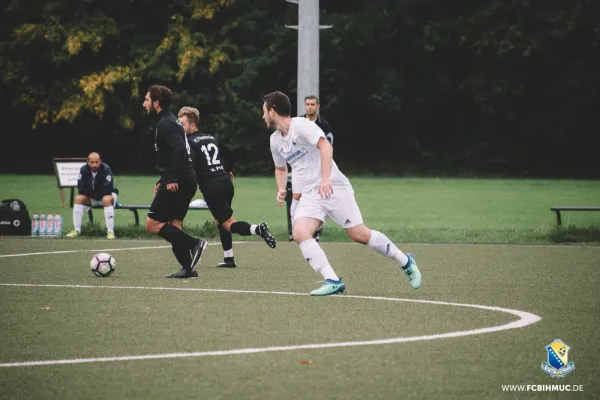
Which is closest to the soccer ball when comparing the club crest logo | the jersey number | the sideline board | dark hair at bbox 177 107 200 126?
the jersey number

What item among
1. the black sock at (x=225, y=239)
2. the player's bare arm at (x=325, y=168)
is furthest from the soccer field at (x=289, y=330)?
the player's bare arm at (x=325, y=168)

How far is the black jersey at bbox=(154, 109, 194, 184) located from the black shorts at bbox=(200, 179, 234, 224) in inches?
59.0

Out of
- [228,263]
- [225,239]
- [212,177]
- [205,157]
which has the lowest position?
[228,263]

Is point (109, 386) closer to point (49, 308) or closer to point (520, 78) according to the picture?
point (49, 308)

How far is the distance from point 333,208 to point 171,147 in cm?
223

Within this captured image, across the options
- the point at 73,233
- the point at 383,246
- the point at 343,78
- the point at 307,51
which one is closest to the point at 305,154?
the point at 383,246

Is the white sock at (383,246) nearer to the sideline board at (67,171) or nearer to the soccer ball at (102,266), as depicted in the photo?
the soccer ball at (102,266)

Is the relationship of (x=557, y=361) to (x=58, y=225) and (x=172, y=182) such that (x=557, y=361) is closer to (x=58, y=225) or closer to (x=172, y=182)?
(x=172, y=182)

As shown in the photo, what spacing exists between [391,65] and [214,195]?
105ft

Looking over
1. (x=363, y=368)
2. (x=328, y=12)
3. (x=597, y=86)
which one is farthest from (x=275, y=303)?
(x=328, y=12)

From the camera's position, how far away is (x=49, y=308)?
9414mm

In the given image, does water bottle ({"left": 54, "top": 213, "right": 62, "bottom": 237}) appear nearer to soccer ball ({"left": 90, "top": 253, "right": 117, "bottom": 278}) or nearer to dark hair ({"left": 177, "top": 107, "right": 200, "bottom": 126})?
dark hair ({"left": 177, "top": 107, "right": 200, "bottom": 126})

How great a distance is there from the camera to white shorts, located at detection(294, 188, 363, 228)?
407 inches

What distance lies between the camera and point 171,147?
38.7 ft
